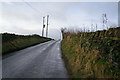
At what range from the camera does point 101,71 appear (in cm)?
821

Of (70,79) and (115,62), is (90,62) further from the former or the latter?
(115,62)

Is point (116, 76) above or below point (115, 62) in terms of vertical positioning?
below

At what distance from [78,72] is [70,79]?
71cm

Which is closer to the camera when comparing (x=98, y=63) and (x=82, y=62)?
(x=98, y=63)

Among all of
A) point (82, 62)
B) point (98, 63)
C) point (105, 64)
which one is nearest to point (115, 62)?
point (105, 64)

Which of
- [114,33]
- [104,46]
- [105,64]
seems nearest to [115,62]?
[105,64]

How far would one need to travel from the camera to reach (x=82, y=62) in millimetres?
11250

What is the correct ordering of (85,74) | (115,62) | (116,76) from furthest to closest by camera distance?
1. (85,74)
2. (115,62)
3. (116,76)

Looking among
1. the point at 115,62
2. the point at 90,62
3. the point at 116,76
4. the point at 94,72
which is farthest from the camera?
the point at 90,62

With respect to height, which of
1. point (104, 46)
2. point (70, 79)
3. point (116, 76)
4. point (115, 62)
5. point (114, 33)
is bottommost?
point (70, 79)

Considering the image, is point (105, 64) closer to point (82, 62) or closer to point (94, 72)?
point (94, 72)

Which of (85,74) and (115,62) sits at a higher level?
(115,62)

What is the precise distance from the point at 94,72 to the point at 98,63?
1.77 feet

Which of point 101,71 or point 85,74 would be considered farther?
point 85,74
